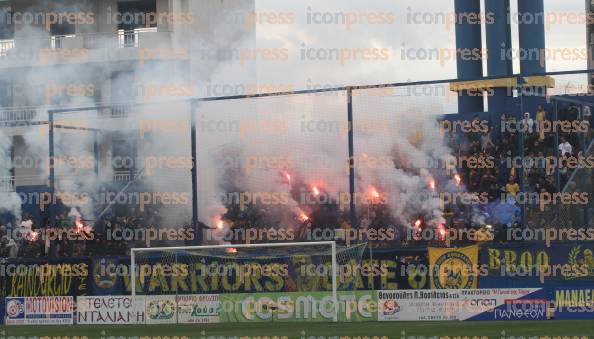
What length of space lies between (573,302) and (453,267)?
112 inches

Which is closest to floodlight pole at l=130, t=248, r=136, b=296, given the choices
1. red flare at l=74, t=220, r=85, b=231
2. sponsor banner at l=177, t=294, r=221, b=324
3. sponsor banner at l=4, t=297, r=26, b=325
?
sponsor banner at l=177, t=294, r=221, b=324

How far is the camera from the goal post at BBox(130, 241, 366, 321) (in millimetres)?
28250

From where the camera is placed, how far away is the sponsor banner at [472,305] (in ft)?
86.2

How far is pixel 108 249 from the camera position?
3231 cm

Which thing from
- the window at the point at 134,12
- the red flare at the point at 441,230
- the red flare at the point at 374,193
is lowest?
the red flare at the point at 441,230

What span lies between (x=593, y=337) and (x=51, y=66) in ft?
102

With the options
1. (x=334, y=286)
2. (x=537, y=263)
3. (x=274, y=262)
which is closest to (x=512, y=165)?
(x=537, y=263)

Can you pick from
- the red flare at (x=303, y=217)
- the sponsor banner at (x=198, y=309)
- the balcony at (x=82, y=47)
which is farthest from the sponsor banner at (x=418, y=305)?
the balcony at (x=82, y=47)

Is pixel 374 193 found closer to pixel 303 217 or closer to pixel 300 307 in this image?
pixel 303 217

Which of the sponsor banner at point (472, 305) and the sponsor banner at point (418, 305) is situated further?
the sponsor banner at point (418, 305)

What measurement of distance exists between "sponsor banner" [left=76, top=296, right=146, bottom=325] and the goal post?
342mm

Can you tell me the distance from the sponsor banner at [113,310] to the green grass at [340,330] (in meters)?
1.38

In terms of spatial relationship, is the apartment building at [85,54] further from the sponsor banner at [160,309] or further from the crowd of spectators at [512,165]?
the crowd of spectators at [512,165]

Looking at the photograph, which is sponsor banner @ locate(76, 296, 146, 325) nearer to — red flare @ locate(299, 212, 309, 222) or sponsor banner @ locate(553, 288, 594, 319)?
red flare @ locate(299, 212, 309, 222)
